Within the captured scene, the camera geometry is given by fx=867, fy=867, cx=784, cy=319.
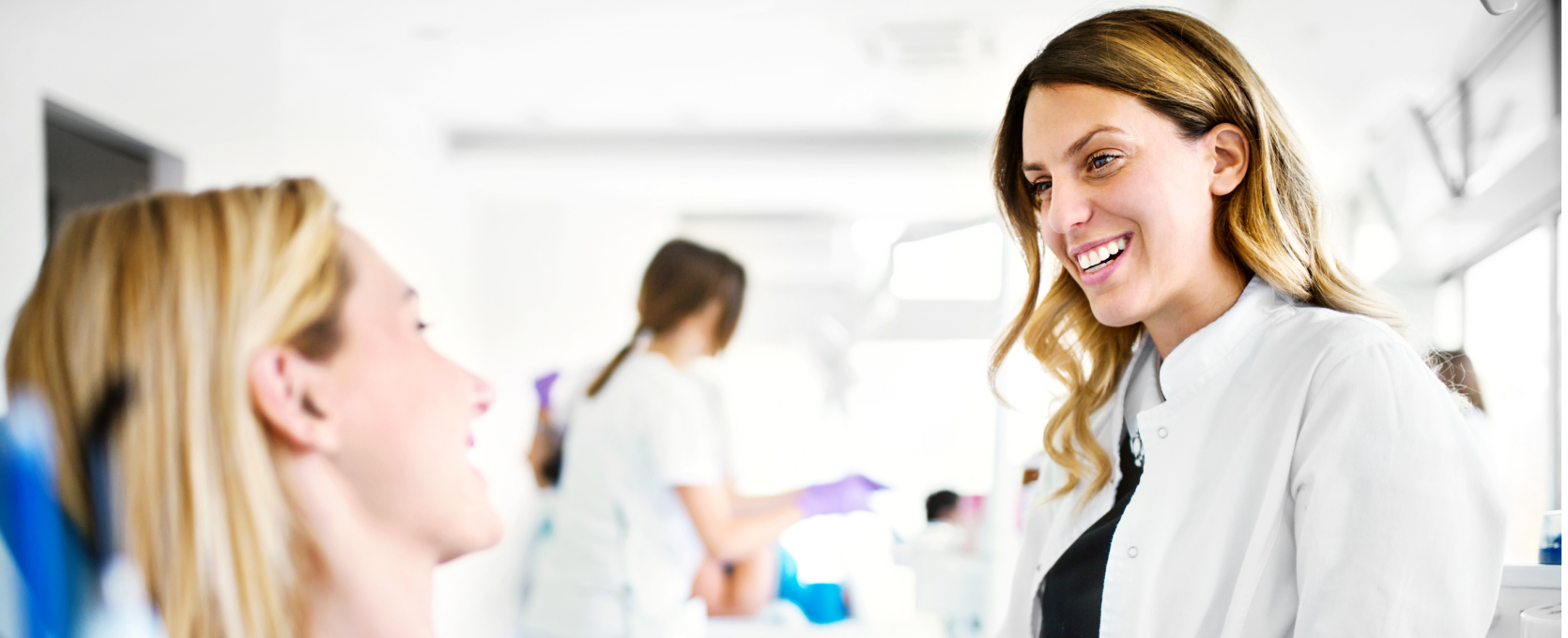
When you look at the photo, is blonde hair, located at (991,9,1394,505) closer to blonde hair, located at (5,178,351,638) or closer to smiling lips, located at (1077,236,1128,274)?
smiling lips, located at (1077,236,1128,274)

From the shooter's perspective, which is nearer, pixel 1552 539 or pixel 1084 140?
pixel 1084 140

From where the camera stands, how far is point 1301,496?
58cm

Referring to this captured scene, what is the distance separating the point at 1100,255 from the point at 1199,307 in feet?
0.31

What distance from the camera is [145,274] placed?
76cm

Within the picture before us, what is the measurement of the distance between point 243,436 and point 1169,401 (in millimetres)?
789

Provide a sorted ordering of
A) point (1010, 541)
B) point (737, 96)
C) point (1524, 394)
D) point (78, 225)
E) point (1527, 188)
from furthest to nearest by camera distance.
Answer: point (1010, 541)
point (737, 96)
point (1524, 394)
point (1527, 188)
point (78, 225)

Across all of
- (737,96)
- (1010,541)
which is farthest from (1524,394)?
(737,96)

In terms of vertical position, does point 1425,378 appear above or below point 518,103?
below

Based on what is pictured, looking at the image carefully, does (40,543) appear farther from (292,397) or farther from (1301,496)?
(1301,496)

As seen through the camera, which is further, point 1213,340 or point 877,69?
point 877,69

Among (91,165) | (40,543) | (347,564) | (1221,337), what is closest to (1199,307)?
(1221,337)

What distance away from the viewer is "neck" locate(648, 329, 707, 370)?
1.75 metres

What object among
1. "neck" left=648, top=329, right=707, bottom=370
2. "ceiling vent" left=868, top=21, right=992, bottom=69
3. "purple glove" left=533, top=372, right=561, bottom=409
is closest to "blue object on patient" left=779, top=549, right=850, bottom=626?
"neck" left=648, top=329, right=707, bottom=370

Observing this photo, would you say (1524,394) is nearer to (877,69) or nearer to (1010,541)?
(1010,541)
